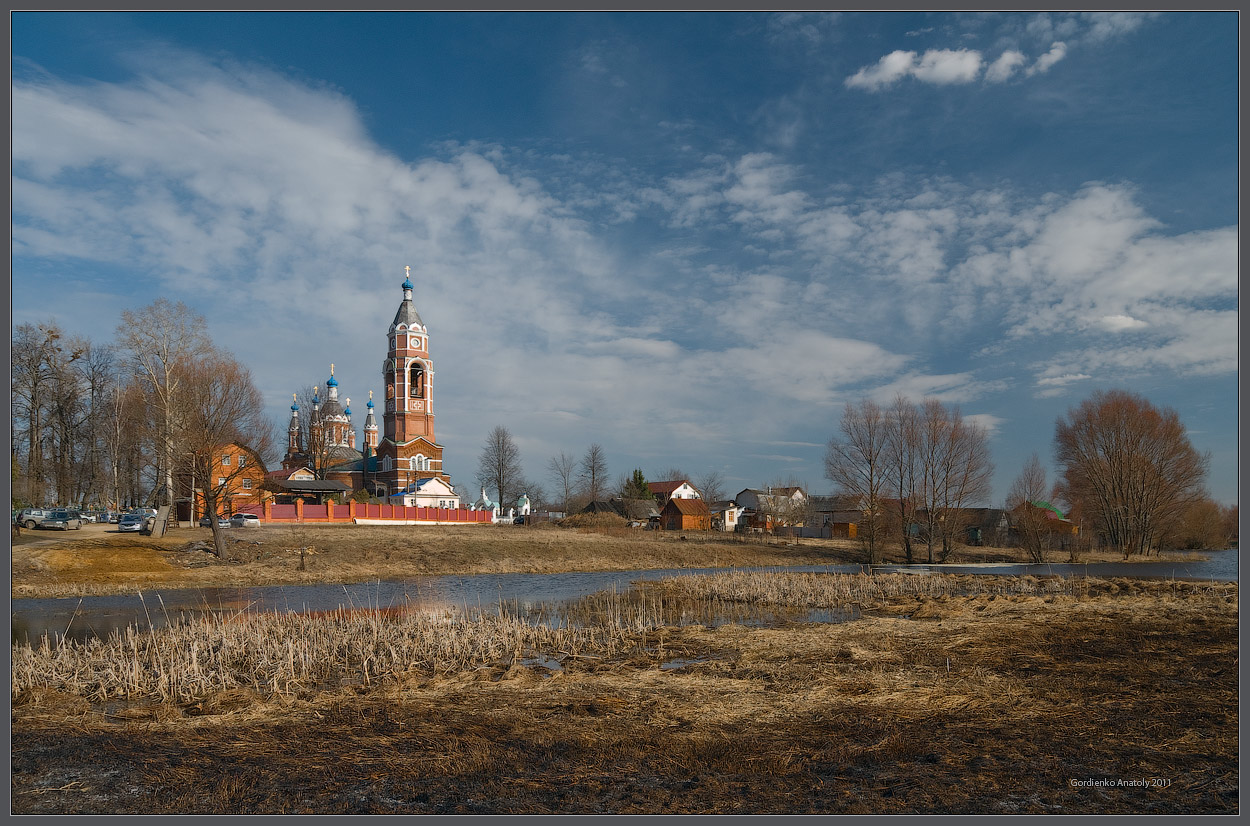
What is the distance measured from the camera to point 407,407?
264 ft

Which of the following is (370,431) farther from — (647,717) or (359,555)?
(647,717)

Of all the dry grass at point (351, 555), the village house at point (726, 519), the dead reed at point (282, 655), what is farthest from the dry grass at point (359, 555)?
the village house at point (726, 519)

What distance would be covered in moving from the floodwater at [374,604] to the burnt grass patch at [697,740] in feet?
22.8

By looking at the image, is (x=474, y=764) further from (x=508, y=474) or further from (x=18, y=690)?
(x=508, y=474)

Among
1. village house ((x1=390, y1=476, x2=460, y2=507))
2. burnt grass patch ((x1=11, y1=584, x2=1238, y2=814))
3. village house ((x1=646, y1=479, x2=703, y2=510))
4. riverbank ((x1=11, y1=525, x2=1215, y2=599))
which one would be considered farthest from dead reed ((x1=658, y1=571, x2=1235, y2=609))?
village house ((x1=646, y1=479, x2=703, y2=510))

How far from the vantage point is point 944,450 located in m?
52.7

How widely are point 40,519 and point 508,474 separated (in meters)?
54.8

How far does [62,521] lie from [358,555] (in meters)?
16.8

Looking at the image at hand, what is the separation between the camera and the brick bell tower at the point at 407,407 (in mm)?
79000

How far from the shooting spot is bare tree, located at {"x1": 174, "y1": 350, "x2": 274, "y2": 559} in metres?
32.6

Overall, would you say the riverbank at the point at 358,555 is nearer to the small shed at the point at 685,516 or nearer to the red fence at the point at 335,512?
the red fence at the point at 335,512

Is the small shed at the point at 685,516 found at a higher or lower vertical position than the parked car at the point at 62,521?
lower

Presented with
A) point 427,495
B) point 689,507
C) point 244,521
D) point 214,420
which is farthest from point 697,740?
point 689,507

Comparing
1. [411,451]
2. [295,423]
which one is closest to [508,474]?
[411,451]
